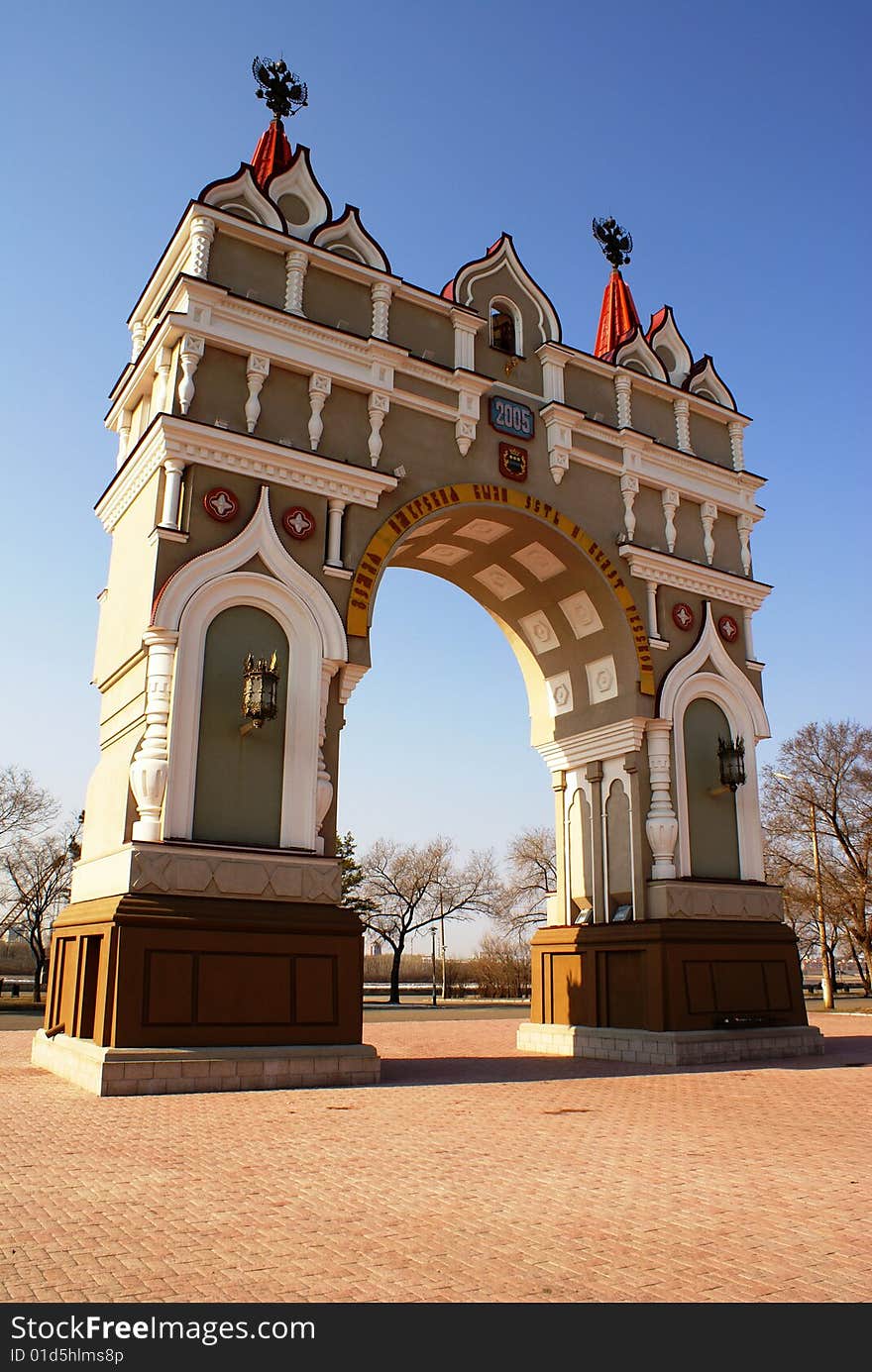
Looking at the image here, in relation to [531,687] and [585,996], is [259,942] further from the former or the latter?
[531,687]

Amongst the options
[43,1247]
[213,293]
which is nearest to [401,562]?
[213,293]

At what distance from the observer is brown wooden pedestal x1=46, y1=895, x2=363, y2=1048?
12148 millimetres

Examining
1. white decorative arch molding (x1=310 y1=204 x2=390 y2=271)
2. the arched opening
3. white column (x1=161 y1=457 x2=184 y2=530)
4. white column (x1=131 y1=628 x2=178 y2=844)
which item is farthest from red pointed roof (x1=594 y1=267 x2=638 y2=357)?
white column (x1=131 y1=628 x2=178 y2=844)

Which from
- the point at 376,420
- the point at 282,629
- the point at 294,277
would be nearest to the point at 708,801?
the point at 282,629

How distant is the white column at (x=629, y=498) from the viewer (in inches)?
761

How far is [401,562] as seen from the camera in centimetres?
2039

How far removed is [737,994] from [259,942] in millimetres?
8677

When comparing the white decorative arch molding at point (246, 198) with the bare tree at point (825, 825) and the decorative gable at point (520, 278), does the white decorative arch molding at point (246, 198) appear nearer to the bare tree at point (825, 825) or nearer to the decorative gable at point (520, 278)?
the decorative gable at point (520, 278)

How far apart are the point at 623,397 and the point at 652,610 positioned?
14.4 ft

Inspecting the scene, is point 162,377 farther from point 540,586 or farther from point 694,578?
point 694,578

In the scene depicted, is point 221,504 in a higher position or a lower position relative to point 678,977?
higher

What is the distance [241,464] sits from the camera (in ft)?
48.8

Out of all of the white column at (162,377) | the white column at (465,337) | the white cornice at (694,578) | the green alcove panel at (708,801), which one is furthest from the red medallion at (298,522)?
the green alcove panel at (708,801)

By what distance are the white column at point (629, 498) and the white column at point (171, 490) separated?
863 centimetres
